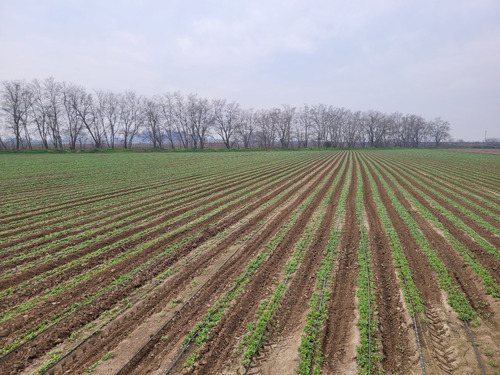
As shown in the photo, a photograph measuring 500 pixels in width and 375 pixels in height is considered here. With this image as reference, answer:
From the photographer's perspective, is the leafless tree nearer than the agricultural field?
No

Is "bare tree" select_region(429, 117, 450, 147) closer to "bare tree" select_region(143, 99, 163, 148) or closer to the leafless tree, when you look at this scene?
the leafless tree

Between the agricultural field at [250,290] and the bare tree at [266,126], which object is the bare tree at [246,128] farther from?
the agricultural field at [250,290]

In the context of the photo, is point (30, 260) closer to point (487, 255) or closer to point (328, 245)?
point (328, 245)

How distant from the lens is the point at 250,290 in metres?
6.26

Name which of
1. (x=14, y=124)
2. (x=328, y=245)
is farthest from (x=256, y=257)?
(x=14, y=124)

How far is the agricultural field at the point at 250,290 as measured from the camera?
438 cm

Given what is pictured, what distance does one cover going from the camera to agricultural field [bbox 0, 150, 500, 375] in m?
4.38

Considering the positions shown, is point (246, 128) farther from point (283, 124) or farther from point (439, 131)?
point (439, 131)

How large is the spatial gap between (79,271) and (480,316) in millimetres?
9977

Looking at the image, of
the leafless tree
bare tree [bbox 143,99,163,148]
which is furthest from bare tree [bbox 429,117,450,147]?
bare tree [bbox 143,99,163,148]

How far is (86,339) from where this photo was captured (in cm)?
477

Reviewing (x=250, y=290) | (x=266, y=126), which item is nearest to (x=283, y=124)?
(x=266, y=126)

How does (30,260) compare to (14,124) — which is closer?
(30,260)

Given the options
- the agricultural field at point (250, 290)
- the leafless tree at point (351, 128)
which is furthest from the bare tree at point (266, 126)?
the agricultural field at point (250, 290)
